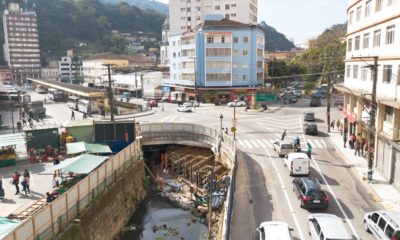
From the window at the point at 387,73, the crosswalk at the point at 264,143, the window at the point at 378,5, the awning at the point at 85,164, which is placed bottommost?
the crosswalk at the point at 264,143

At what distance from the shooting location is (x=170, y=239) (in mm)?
24984

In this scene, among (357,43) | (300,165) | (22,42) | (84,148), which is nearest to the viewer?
(300,165)

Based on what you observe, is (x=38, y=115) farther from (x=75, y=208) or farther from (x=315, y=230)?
(x=315, y=230)

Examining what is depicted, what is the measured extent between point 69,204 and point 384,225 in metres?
15.9

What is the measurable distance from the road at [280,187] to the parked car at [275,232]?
1.61 meters

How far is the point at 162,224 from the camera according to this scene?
1094 inches

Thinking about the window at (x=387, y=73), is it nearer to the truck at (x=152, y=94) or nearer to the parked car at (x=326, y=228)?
the parked car at (x=326, y=228)

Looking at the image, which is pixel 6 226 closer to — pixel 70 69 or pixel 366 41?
pixel 366 41

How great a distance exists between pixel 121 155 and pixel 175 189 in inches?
301

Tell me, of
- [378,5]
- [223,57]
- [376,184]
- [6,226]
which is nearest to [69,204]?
[6,226]

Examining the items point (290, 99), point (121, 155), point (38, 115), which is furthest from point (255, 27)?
point (121, 155)

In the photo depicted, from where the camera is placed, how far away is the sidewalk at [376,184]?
22436mm

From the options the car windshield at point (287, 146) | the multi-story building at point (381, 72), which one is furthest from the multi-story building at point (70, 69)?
the car windshield at point (287, 146)

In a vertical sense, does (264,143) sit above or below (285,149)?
below
